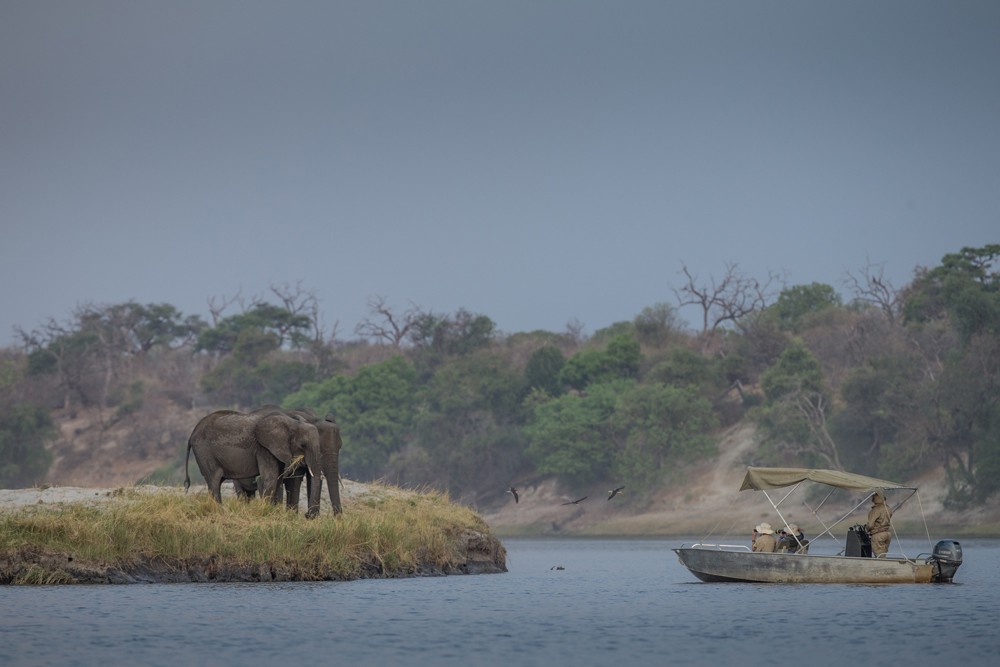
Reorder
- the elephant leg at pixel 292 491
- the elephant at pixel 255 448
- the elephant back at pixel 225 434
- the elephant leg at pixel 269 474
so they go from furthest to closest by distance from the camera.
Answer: the elephant leg at pixel 292 491
the elephant back at pixel 225 434
the elephant at pixel 255 448
the elephant leg at pixel 269 474

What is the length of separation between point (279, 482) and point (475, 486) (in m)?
68.3

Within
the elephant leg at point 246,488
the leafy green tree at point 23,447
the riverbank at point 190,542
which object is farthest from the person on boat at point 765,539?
the leafy green tree at point 23,447

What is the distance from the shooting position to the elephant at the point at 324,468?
129 feet

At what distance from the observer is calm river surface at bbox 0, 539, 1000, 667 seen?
25141mm

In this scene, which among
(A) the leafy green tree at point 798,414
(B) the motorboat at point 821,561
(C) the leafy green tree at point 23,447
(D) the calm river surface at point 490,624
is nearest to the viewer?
(D) the calm river surface at point 490,624

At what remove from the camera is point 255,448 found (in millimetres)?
39031

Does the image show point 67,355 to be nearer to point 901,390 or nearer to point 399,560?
→ point 901,390

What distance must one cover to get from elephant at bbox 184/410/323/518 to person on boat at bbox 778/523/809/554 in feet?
37.4

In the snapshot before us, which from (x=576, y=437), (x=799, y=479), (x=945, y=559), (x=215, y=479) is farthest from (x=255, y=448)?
(x=576, y=437)

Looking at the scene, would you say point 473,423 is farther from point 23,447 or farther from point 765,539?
point 765,539

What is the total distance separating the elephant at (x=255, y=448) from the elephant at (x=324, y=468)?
0.38 m

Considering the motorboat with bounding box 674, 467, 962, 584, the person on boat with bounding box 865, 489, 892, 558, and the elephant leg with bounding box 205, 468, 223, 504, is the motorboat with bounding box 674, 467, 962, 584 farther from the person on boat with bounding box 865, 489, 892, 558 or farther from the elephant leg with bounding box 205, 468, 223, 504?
the elephant leg with bounding box 205, 468, 223, 504

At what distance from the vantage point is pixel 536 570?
4859cm

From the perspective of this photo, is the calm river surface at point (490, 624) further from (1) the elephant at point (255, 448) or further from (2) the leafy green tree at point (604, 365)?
(2) the leafy green tree at point (604, 365)
